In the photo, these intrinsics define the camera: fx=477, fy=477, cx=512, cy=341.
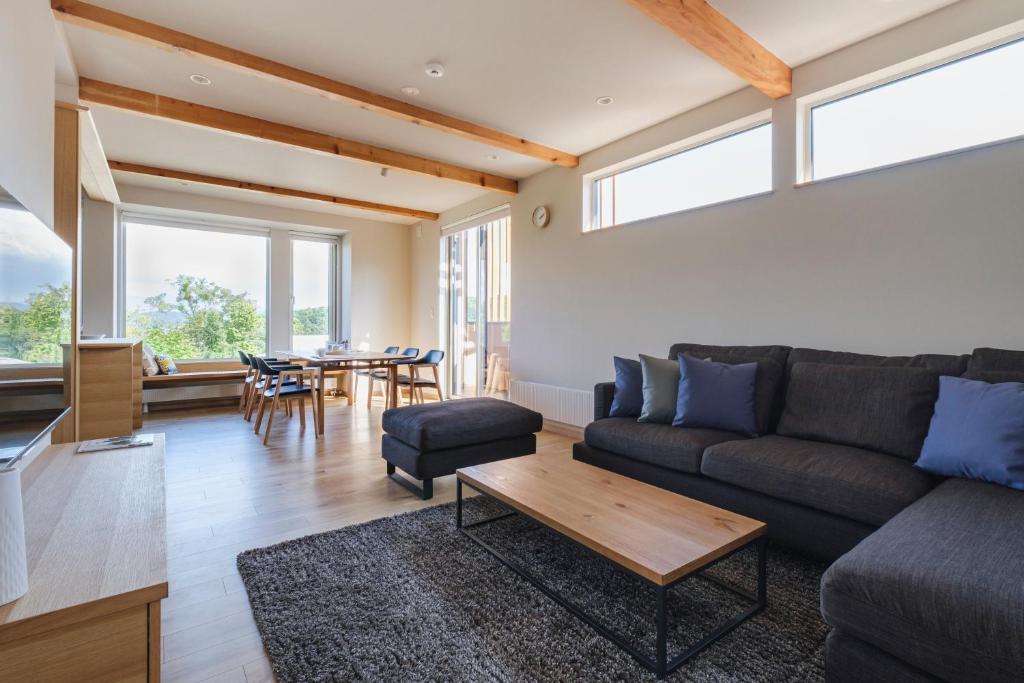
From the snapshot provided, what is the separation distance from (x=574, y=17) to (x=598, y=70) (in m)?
0.59

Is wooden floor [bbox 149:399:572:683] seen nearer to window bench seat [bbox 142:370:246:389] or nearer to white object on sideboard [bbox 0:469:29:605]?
window bench seat [bbox 142:370:246:389]

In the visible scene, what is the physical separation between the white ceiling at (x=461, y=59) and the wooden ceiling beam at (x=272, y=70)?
0.19ft

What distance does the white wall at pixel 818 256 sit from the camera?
238cm

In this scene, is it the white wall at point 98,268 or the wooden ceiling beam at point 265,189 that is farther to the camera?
the white wall at point 98,268

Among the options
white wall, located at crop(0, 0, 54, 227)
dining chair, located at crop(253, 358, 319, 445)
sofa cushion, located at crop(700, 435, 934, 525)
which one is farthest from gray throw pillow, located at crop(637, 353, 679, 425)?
dining chair, located at crop(253, 358, 319, 445)

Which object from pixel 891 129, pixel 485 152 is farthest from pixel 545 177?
pixel 891 129

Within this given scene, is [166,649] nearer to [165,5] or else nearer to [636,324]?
[165,5]

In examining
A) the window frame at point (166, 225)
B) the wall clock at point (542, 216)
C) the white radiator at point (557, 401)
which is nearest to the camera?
the white radiator at point (557, 401)

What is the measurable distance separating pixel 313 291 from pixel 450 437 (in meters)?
5.29

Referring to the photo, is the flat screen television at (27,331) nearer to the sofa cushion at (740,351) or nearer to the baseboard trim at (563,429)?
the sofa cushion at (740,351)

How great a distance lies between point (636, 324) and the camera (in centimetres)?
A: 409

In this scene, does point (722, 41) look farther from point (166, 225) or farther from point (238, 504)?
point (166, 225)

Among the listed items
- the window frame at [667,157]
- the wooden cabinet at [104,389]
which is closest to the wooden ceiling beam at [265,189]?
the wooden cabinet at [104,389]

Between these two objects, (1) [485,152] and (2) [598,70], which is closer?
(2) [598,70]
